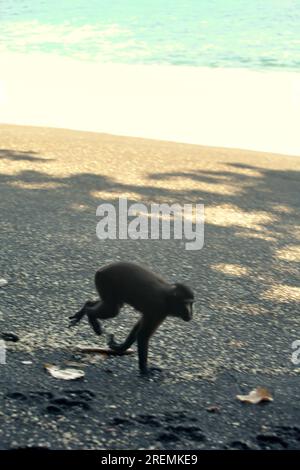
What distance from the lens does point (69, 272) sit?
15.4 feet

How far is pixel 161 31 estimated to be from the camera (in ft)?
90.2

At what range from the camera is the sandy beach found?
3037mm

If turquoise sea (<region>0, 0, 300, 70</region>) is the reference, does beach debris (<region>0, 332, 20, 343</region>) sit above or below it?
below

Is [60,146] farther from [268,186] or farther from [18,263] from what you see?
[18,263]

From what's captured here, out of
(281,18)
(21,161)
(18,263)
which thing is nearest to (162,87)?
(21,161)

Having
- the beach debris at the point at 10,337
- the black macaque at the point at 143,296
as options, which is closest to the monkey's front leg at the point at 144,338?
the black macaque at the point at 143,296

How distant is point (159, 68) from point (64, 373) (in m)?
16.0

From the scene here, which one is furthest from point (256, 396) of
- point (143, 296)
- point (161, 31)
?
point (161, 31)

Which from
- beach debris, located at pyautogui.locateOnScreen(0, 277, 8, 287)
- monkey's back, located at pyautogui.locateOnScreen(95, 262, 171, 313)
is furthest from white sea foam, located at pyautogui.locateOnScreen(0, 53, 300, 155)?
monkey's back, located at pyautogui.locateOnScreen(95, 262, 171, 313)

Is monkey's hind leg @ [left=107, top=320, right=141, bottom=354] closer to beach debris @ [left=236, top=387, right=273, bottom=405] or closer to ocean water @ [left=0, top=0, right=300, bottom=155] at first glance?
beach debris @ [left=236, top=387, right=273, bottom=405]

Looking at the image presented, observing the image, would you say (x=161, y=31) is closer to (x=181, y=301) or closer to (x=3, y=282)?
(x=3, y=282)

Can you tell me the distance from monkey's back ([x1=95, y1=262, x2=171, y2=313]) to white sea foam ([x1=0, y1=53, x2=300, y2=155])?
606 centimetres

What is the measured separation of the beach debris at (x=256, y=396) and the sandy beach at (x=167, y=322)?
0.03 meters

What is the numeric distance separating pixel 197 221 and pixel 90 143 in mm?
2812
